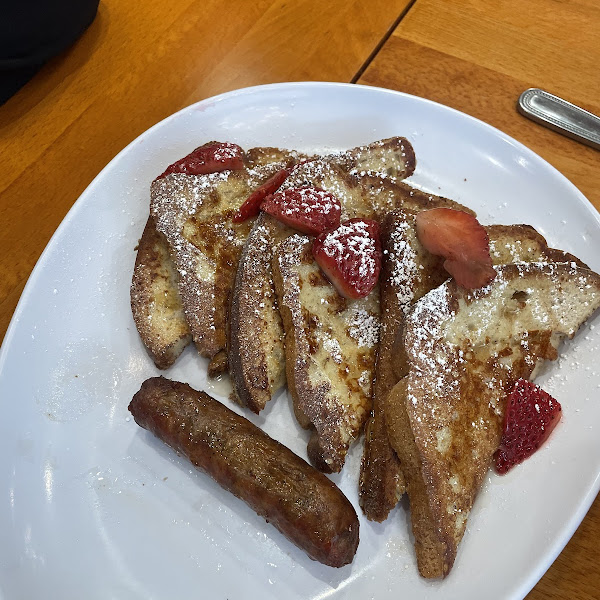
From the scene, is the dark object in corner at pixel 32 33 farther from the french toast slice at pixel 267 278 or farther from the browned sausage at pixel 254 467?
the browned sausage at pixel 254 467

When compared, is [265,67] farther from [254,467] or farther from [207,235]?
[254,467]

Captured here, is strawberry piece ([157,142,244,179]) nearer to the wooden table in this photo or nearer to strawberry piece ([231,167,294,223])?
strawberry piece ([231,167,294,223])

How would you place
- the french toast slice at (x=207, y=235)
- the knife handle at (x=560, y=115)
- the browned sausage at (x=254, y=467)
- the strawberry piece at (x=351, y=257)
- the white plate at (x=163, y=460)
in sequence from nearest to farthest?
the browned sausage at (x=254, y=467)
the white plate at (x=163, y=460)
the strawberry piece at (x=351, y=257)
the french toast slice at (x=207, y=235)
the knife handle at (x=560, y=115)

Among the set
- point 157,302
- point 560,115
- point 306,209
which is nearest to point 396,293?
point 306,209

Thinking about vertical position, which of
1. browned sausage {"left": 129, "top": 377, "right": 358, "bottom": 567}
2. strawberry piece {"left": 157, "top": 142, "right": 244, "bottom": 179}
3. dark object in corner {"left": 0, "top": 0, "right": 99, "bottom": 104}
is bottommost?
browned sausage {"left": 129, "top": 377, "right": 358, "bottom": 567}

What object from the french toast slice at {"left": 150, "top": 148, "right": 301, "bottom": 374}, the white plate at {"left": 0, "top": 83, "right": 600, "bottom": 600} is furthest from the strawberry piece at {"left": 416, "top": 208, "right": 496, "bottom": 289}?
the french toast slice at {"left": 150, "top": 148, "right": 301, "bottom": 374}

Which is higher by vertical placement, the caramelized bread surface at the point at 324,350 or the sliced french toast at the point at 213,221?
the sliced french toast at the point at 213,221

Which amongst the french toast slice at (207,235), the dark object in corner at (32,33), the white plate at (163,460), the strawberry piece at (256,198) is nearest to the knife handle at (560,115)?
the white plate at (163,460)
